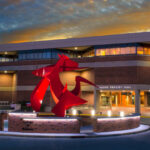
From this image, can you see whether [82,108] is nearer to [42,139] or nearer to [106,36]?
[106,36]

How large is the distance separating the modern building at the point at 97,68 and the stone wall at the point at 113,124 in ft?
68.6

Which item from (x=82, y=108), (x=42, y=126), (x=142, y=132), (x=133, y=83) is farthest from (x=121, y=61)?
(x=42, y=126)

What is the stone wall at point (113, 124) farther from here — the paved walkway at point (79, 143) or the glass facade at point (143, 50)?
the glass facade at point (143, 50)

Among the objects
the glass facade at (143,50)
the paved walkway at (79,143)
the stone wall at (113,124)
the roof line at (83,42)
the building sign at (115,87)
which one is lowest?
the paved walkway at (79,143)

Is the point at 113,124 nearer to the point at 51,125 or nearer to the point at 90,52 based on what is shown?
the point at 51,125

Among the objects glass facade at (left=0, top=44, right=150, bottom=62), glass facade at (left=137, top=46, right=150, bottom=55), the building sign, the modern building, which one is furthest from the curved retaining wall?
glass facade at (left=137, top=46, right=150, bottom=55)

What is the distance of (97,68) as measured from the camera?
142 feet

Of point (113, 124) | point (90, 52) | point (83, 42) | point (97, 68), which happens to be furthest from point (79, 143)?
point (90, 52)

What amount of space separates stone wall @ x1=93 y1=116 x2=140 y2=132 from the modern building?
2092cm

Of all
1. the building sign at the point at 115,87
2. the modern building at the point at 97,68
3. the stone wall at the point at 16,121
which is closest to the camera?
the stone wall at the point at 16,121

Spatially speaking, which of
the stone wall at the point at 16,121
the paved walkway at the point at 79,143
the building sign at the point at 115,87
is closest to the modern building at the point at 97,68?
the building sign at the point at 115,87

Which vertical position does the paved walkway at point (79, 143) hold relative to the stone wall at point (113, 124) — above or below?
below

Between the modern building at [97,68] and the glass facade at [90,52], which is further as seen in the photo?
the glass facade at [90,52]

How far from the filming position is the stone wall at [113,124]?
19.2 meters
